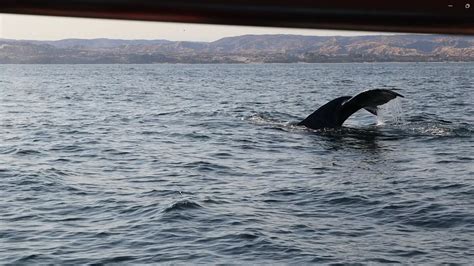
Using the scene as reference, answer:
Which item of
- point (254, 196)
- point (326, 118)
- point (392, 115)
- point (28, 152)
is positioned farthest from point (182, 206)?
point (392, 115)

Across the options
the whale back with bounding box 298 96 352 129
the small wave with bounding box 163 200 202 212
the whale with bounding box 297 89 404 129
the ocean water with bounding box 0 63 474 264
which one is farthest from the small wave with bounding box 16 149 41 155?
the small wave with bounding box 163 200 202 212

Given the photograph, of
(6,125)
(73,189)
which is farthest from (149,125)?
(73,189)

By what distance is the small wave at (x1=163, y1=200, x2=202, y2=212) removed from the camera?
24.1 feet

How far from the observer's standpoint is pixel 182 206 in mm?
7512

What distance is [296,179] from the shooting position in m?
9.57

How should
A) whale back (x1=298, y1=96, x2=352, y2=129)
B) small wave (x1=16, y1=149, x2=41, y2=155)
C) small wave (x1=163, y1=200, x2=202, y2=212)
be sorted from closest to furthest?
1. small wave (x1=163, y1=200, x2=202, y2=212)
2. whale back (x1=298, y1=96, x2=352, y2=129)
3. small wave (x1=16, y1=149, x2=41, y2=155)

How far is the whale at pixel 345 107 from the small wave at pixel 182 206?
6.69 ft

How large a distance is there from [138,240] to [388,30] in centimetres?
459

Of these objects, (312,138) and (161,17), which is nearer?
(161,17)

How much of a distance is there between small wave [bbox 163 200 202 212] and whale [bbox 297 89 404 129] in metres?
2.04

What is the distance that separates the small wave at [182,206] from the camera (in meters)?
7.36

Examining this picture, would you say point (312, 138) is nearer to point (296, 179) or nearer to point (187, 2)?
point (296, 179)

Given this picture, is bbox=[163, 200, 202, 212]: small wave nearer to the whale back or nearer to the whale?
the whale

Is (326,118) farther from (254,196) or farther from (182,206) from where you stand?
(182,206)
